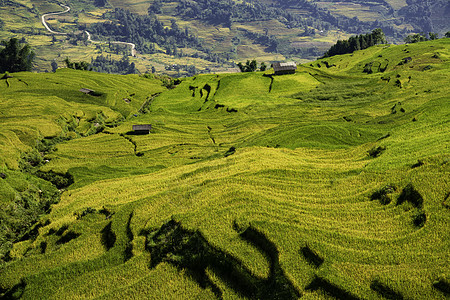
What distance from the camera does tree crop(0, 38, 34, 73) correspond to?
111 metres

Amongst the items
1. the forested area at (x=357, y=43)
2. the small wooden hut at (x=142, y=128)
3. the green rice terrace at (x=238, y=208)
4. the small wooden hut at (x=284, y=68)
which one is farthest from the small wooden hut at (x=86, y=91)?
the forested area at (x=357, y=43)

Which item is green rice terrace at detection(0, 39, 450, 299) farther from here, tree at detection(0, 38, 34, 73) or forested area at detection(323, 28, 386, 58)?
forested area at detection(323, 28, 386, 58)

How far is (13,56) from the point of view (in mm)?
111938

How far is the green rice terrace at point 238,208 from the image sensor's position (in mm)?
17422

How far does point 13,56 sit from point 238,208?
4921 inches

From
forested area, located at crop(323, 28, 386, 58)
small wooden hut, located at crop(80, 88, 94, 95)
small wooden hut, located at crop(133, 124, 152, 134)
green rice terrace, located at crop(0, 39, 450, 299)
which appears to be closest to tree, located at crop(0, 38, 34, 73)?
small wooden hut, located at crop(80, 88, 94, 95)

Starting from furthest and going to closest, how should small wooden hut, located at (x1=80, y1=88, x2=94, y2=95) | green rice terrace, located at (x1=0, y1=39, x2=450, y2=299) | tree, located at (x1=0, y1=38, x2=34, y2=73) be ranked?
tree, located at (x1=0, y1=38, x2=34, y2=73), small wooden hut, located at (x1=80, y1=88, x2=94, y2=95), green rice terrace, located at (x1=0, y1=39, x2=450, y2=299)

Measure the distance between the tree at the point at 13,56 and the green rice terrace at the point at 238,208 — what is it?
71.5 metres

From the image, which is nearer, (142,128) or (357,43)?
(142,128)

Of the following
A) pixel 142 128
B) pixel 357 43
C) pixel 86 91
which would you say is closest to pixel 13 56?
pixel 86 91

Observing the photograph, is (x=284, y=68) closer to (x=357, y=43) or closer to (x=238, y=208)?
(x=357, y=43)

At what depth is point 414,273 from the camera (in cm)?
1548

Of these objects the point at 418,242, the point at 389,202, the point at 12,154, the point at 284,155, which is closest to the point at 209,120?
the point at 284,155

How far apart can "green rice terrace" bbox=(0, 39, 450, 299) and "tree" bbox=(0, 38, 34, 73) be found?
71527 mm
